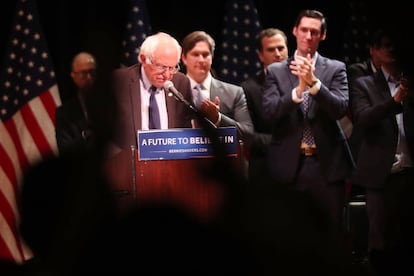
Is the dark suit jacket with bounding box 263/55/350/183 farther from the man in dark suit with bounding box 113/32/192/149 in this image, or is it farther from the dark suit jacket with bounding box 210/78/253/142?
the man in dark suit with bounding box 113/32/192/149

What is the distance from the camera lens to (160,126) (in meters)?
2.52

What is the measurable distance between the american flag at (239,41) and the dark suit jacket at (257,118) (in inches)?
31.8

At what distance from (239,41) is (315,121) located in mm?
1519

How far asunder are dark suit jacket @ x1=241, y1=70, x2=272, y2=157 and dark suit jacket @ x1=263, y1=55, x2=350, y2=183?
0.12 metres

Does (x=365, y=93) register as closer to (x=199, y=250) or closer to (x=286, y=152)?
(x=286, y=152)

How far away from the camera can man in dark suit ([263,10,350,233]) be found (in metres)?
3.14

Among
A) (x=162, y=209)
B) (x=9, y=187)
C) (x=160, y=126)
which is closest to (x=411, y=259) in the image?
(x=162, y=209)

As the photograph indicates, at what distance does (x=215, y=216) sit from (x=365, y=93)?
2.87 metres

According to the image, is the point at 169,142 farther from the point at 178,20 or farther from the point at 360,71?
the point at 178,20

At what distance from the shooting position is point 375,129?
10.6ft

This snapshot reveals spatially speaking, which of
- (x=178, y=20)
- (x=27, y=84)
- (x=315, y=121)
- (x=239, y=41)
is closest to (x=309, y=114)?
(x=315, y=121)

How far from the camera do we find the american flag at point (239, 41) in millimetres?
4551

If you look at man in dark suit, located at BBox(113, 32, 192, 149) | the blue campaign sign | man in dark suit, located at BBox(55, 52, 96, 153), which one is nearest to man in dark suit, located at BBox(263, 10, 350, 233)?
man in dark suit, located at BBox(113, 32, 192, 149)

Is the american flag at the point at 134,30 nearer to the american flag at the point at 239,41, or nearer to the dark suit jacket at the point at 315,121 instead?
the american flag at the point at 239,41
